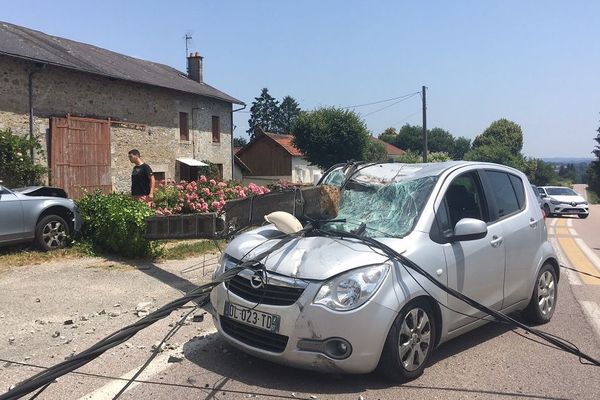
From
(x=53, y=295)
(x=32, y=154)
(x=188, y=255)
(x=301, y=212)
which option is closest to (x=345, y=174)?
(x=301, y=212)

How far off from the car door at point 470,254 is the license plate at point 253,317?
149 centimetres

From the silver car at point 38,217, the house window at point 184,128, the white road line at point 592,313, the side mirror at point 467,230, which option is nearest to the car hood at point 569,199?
the house window at point 184,128

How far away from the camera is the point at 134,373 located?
14.2ft

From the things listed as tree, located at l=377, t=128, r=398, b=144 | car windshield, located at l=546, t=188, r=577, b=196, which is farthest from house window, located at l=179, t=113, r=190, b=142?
tree, located at l=377, t=128, r=398, b=144

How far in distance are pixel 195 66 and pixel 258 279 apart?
98.5ft

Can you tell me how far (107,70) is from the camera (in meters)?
21.7

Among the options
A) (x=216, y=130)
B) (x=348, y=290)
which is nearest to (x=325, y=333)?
(x=348, y=290)

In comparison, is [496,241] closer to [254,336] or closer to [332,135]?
[254,336]

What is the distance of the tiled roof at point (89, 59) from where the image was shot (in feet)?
59.3

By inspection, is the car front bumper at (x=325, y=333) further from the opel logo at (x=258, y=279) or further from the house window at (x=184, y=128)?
the house window at (x=184, y=128)

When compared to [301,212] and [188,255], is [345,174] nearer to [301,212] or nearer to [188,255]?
[301,212]

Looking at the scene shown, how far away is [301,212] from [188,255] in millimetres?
5292

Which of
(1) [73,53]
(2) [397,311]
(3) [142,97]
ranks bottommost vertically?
(2) [397,311]

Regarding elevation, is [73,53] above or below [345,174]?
above
